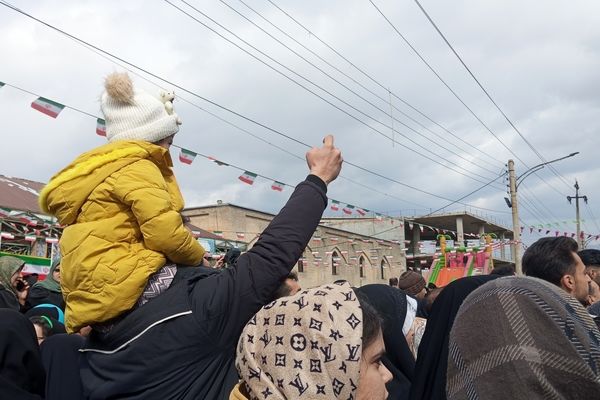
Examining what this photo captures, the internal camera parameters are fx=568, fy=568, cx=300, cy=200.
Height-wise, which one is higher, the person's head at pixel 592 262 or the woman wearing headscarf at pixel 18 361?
the person's head at pixel 592 262

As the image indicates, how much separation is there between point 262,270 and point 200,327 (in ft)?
0.87

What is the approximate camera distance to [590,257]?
4.73 meters

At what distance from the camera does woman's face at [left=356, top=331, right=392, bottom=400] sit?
1.66 metres

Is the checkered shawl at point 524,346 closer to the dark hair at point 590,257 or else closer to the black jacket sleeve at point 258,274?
the black jacket sleeve at point 258,274

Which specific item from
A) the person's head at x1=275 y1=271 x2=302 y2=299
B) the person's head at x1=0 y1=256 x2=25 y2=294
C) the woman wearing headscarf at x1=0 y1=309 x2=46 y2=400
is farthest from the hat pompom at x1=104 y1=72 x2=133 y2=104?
the person's head at x1=0 y1=256 x2=25 y2=294

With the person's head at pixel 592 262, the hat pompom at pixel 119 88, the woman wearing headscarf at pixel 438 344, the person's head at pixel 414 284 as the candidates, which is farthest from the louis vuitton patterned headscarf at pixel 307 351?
the person's head at pixel 414 284

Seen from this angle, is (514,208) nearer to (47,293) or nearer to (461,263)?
(461,263)

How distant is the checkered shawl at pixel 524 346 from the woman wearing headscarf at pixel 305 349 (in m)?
0.29

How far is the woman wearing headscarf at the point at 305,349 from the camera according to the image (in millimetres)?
1463

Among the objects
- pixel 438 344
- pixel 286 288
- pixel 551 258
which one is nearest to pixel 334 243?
pixel 551 258

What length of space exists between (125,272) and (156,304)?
0.49 feet

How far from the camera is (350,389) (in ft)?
4.89

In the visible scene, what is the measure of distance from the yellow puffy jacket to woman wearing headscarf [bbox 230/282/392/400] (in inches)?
19.3

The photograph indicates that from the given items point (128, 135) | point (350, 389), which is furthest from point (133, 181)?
point (350, 389)
